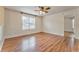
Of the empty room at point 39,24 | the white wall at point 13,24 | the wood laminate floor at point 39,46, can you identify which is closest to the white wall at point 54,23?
the empty room at point 39,24

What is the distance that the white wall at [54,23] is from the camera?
5.98m

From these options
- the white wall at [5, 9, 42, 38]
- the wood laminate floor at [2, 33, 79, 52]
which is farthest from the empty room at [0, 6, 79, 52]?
the wood laminate floor at [2, 33, 79, 52]

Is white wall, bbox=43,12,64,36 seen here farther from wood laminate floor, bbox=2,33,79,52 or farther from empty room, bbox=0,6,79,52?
wood laminate floor, bbox=2,33,79,52

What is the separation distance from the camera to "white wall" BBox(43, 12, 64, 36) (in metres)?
5.98

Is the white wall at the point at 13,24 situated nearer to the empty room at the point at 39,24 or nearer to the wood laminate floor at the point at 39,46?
the empty room at the point at 39,24

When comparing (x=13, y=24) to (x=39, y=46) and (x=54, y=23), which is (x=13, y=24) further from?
(x=54, y=23)

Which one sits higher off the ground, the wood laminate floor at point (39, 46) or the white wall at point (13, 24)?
the white wall at point (13, 24)

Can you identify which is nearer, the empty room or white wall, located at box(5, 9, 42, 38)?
the empty room

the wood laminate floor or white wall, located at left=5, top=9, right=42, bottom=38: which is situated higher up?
white wall, located at left=5, top=9, right=42, bottom=38

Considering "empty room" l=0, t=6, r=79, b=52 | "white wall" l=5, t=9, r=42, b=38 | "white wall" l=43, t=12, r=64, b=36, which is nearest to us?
"empty room" l=0, t=6, r=79, b=52

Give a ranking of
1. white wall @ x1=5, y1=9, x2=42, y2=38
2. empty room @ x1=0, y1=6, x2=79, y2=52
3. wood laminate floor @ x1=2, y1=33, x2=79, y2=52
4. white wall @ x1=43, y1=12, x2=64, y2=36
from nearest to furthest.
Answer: wood laminate floor @ x1=2, y1=33, x2=79, y2=52
empty room @ x1=0, y1=6, x2=79, y2=52
white wall @ x1=5, y1=9, x2=42, y2=38
white wall @ x1=43, y1=12, x2=64, y2=36

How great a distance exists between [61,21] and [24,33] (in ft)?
8.97

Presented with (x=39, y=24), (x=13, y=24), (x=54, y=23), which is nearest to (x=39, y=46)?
(x=13, y=24)
